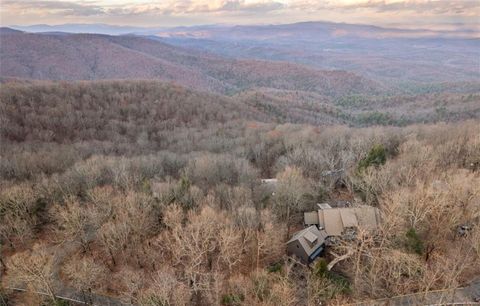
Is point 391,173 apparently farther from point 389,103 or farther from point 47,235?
point 389,103

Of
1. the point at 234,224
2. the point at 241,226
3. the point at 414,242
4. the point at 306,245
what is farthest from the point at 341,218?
the point at 234,224

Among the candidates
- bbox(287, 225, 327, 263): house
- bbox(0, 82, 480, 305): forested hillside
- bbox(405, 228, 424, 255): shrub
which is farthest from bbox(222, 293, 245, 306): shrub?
bbox(405, 228, 424, 255): shrub

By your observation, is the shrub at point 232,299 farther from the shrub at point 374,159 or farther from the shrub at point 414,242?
the shrub at point 374,159

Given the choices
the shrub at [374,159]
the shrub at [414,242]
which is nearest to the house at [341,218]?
the shrub at [414,242]

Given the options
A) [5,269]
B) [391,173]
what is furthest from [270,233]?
[5,269]

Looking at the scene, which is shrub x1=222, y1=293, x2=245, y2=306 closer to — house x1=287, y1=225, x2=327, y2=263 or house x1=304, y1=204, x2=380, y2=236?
house x1=287, y1=225, x2=327, y2=263

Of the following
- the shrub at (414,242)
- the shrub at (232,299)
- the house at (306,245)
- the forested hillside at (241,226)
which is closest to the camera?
the shrub at (232,299)

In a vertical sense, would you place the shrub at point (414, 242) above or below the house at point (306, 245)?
above
